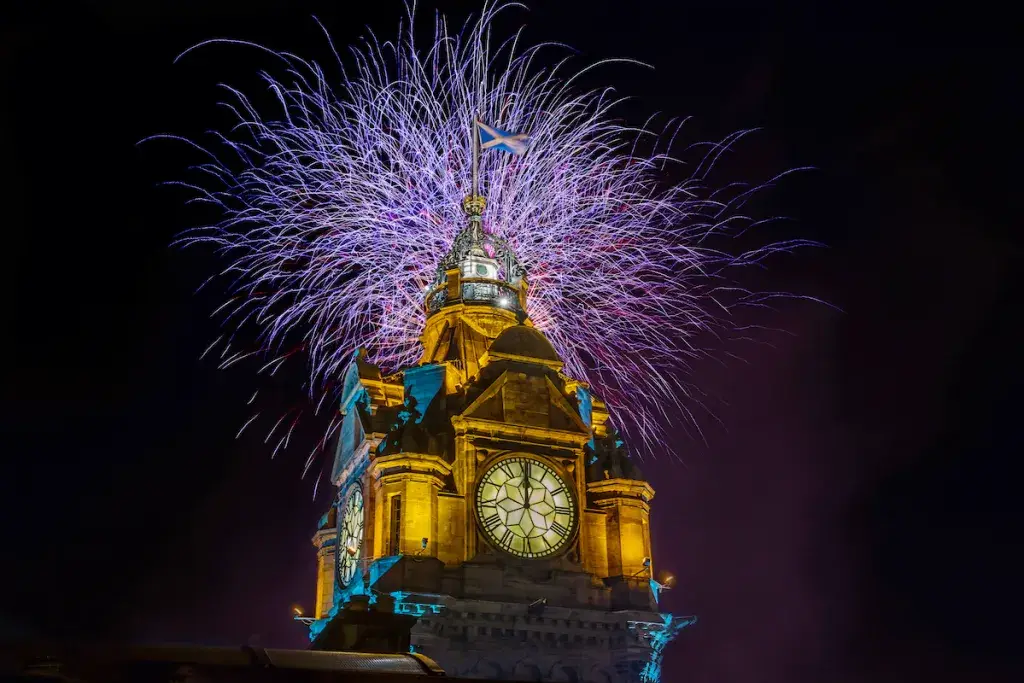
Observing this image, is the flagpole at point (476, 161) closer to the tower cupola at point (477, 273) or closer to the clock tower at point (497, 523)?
the tower cupola at point (477, 273)

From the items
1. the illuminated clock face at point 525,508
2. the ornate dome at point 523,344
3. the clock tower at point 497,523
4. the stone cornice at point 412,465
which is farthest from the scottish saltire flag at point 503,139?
the stone cornice at point 412,465

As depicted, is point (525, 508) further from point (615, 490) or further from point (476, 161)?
point (476, 161)

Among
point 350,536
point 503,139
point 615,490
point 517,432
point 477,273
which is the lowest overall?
point 350,536

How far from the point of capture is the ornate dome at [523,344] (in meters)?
44.5

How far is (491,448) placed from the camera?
136ft

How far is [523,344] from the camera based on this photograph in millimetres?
44969

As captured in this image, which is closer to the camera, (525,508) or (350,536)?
(525,508)

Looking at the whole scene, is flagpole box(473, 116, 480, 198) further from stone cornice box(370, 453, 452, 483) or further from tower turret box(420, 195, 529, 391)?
stone cornice box(370, 453, 452, 483)

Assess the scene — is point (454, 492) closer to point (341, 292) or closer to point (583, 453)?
point (583, 453)

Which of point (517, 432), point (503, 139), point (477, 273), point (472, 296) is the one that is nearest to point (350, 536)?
point (517, 432)

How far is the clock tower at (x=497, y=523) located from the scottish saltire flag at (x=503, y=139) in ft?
30.6

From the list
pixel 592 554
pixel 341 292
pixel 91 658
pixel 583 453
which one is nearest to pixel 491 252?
pixel 341 292

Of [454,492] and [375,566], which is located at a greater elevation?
[454,492]

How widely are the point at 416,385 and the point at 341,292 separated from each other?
628cm
